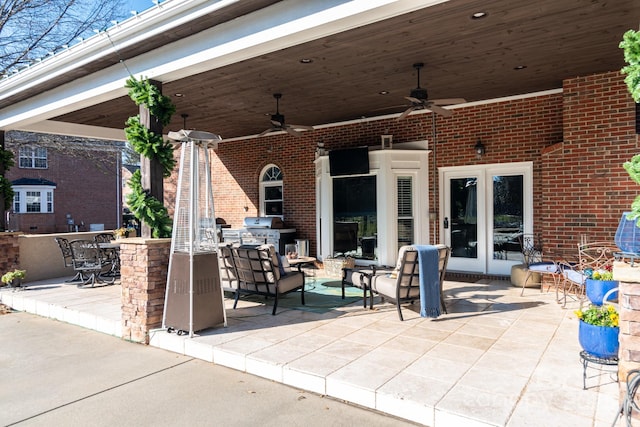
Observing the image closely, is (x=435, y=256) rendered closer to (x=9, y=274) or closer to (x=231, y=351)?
(x=231, y=351)

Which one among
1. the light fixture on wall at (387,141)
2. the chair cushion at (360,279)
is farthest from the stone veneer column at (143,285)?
the light fixture on wall at (387,141)

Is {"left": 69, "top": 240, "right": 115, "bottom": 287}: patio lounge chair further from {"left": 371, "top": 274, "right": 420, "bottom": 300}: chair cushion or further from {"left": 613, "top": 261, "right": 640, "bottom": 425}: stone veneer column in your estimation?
{"left": 613, "top": 261, "right": 640, "bottom": 425}: stone veneer column

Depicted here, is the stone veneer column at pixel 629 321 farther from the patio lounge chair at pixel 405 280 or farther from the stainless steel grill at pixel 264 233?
the stainless steel grill at pixel 264 233

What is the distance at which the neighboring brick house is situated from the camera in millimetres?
20641

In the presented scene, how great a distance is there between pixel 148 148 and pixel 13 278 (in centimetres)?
427

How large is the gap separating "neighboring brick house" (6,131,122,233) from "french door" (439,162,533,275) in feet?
53.4

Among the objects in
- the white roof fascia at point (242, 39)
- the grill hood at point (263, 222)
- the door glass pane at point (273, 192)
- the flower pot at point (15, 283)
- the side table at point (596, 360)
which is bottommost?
the flower pot at point (15, 283)

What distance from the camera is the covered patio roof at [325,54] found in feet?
12.0

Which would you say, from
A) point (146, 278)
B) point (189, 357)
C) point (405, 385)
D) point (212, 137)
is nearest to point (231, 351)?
point (189, 357)

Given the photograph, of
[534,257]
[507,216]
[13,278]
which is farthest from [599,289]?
[13,278]

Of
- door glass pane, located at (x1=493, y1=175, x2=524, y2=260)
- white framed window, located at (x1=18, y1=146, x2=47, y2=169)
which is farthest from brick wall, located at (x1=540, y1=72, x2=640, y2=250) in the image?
white framed window, located at (x1=18, y1=146, x2=47, y2=169)

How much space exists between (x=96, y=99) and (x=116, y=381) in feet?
12.8

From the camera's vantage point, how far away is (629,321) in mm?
2359

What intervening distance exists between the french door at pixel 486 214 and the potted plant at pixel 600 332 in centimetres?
424
